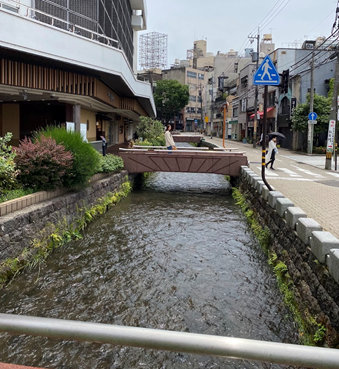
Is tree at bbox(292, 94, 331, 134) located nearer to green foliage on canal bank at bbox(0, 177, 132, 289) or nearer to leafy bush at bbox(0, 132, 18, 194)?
green foliage on canal bank at bbox(0, 177, 132, 289)

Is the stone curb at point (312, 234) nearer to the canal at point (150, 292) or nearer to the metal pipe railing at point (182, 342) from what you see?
the canal at point (150, 292)

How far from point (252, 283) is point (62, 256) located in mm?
4134

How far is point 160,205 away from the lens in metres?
13.9

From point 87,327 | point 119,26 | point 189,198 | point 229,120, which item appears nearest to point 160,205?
point 189,198

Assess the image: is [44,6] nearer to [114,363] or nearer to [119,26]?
[119,26]

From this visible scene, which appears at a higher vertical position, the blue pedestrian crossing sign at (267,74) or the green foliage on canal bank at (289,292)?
the blue pedestrian crossing sign at (267,74)

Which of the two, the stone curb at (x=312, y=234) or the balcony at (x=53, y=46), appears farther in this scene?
the balcony at (x=53, y=46)

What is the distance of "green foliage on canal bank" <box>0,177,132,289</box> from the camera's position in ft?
21.1

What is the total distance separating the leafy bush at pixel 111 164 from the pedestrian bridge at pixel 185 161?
873 mm

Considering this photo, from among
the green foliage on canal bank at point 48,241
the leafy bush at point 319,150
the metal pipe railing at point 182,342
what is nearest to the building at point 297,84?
the leafy bush at point 319,150

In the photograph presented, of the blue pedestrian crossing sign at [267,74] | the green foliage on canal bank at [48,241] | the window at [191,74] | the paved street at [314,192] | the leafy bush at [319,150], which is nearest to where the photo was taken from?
the green foliage on canal bank at [48,241]

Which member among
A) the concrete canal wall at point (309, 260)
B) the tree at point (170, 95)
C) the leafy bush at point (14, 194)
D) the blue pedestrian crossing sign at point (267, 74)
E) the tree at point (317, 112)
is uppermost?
the tree at point (170, 95)

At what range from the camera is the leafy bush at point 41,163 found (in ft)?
27.6

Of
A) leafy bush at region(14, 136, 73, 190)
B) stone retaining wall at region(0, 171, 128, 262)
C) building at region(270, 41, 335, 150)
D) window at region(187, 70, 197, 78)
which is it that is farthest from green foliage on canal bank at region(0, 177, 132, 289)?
window at region(187, 70, 197, 78)
